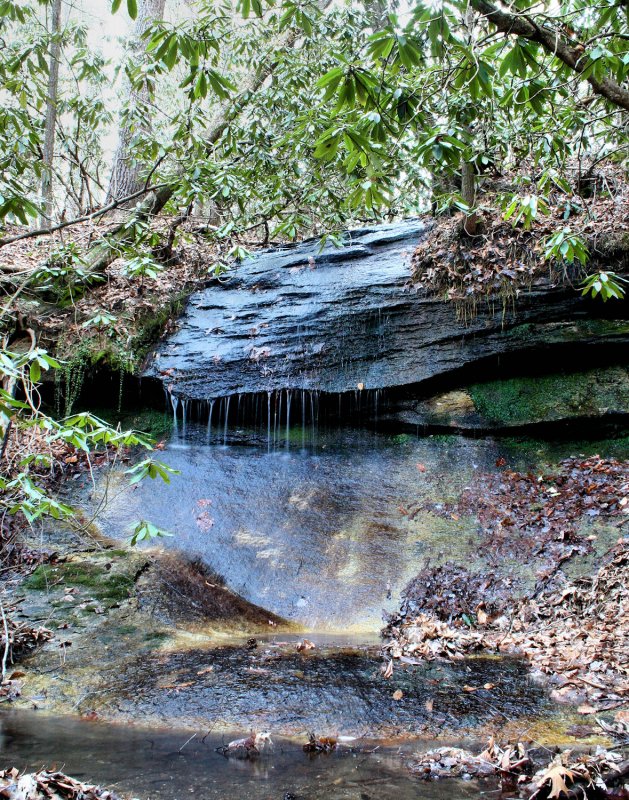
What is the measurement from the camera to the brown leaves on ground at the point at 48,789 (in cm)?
210

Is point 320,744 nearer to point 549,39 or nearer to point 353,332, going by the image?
point 549,39

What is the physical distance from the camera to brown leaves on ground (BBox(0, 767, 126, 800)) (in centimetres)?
210

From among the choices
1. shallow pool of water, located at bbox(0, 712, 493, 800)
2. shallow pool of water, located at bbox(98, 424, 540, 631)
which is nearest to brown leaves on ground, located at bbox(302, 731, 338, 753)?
shallow pool of water, located at bbox(0, 712, 493, 800)

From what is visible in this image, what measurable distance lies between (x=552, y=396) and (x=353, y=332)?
9.67 feet

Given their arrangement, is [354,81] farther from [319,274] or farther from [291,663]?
[319,274]

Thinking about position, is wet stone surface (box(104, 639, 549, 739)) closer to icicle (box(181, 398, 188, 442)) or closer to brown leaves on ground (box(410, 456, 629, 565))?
brown leaves on ground (box(410, 456, 629, 565))

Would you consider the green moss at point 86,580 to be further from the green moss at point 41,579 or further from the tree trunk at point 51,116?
the tree trunk at point 51,116

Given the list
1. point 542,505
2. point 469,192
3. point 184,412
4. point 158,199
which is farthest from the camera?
point 158,199

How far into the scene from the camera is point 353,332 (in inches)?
312

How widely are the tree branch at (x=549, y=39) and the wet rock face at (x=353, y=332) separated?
15.1 ft

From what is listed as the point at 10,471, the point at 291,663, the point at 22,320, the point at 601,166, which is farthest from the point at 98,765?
the point at 601,166

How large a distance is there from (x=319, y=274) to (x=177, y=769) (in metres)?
7.18

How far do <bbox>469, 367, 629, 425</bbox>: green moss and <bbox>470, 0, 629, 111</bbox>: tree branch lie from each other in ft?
16.9

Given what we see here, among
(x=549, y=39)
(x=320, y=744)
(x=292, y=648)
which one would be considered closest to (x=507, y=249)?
(x=549, y=39)
